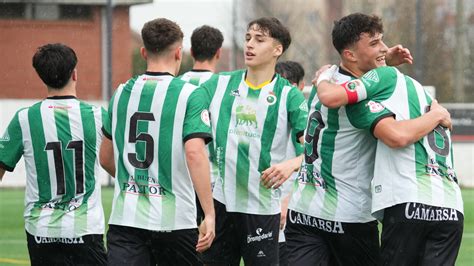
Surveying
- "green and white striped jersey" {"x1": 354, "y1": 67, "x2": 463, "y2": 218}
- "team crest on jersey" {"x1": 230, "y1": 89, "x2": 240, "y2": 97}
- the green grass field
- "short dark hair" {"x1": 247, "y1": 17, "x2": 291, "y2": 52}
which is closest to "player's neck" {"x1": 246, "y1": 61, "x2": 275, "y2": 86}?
"team crest on jersey" {"x1": 230, "y1": 89, "x2": 240, "y2": 97}

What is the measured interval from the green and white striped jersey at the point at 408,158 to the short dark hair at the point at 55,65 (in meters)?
1.82

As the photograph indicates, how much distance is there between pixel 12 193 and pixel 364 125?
→ 14.2m

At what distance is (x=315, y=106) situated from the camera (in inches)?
250

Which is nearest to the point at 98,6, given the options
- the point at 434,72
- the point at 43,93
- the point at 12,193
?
the point at 43,93

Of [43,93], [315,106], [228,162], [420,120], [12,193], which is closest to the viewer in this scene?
[420,120]

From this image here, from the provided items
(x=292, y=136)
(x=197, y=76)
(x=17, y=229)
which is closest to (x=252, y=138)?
(x=292, y=136)

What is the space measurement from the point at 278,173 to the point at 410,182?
39.5 inches

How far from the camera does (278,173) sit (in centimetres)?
645

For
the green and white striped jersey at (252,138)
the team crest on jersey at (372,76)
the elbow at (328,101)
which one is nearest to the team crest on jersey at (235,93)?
the green and white striped jersey at (252,138)

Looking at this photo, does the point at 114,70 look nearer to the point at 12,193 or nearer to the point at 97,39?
the point at 97,39

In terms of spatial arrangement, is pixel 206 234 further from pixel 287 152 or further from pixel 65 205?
pixel 287 152

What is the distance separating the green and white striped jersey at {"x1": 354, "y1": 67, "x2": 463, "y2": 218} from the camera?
18.7 feet

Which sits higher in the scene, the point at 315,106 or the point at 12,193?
the point at 315,106

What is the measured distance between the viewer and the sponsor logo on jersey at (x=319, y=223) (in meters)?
6.21
